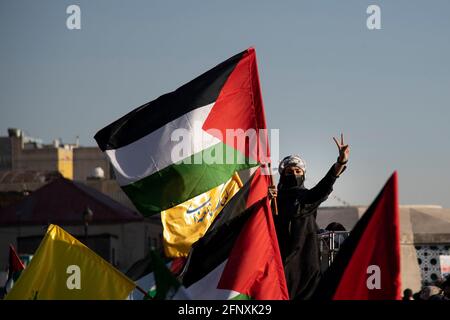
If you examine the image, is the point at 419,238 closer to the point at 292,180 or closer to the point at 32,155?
the point at 292,180

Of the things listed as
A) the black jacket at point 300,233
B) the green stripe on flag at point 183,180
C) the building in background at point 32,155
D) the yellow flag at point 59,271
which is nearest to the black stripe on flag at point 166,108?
the green stripe on flag at point 183,180

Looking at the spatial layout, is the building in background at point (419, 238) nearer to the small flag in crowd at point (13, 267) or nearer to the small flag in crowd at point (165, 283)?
the small flag in crowd at point (13, 267)

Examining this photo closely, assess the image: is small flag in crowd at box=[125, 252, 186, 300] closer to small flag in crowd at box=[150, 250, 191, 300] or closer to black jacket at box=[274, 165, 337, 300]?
black jacket at box=[274, 165, 337, 300]

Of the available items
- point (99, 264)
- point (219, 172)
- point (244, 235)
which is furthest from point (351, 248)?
point (219, 172)

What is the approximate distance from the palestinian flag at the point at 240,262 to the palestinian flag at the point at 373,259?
972 millimetres

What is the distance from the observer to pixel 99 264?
9852 millimetres

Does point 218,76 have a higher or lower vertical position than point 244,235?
higher

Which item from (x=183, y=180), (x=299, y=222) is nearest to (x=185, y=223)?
(x=183, y=180)

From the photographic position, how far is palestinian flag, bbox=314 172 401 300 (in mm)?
8539

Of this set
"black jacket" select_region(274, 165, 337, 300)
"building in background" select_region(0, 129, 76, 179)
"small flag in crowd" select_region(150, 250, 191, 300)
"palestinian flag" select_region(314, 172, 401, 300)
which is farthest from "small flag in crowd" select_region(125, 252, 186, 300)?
"building in background" select_region(0, 129, 76, 179)

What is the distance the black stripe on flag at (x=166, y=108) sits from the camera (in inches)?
504
